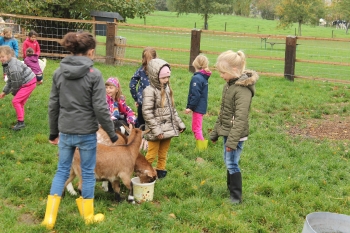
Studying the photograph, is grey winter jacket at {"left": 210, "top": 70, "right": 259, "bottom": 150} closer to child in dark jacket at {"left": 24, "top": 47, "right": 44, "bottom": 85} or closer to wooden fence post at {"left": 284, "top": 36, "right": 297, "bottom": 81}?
child in dark jacket at {"left": 24, "top": 47, "right": 44, "bottom": 85}

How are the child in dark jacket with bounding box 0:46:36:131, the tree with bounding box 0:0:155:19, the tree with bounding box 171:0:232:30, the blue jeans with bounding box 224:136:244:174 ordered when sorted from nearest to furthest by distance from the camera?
1. the blue jeans with bounding box 224:136:244:174
2. the child in dark jacket with bounding box 0:46:36:131
3. the tree with bounding box 0:0:155:19
4. the tree with bounding box 171:0:232:30

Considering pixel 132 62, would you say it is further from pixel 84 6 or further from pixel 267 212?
pixel 267 212

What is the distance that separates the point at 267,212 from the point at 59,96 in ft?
8.49

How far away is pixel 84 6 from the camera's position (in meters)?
16.8

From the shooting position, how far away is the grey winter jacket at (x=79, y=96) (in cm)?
402

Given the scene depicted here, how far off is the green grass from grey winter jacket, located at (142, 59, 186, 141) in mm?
680

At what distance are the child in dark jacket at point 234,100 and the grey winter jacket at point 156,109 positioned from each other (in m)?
0.69

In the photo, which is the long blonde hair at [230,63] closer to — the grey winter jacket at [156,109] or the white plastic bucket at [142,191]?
the grey winter jacket at [156,109]

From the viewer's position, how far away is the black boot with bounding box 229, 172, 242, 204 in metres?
5.25

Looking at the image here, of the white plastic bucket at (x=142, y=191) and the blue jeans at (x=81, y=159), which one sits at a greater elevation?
the blue jeans at (x=81, y=159)

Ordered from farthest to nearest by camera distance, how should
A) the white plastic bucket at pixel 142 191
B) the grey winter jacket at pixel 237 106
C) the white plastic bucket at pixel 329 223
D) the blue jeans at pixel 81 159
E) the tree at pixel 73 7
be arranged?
Answer: the tree at pixel 73 7
the white plastic bucket at pixel 142 191
the grey winter jacket at pixel 237 106
the blue jeans at pixel 81 159
the white plastic bucket at pixel 329 223

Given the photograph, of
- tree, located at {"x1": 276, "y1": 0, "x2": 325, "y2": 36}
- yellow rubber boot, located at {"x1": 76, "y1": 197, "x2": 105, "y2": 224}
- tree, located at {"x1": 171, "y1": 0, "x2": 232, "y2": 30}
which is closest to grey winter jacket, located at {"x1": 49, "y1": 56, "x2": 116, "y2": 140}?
yellow rubber boot, located at {"x1": 76, "y1": 197, "x2": 105, "y2": 224}

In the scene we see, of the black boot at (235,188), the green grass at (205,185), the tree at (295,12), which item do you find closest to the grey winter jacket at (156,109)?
the green grass at (205,185)

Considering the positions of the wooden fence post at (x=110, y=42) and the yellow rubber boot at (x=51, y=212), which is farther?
the wooden fence post at (x=110, y=42)
